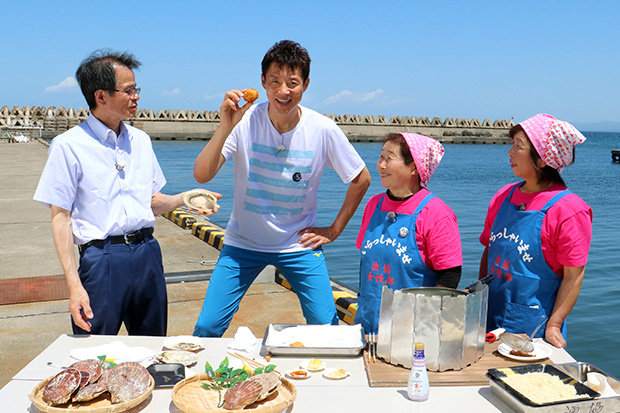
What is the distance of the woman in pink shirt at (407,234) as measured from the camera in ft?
10.5

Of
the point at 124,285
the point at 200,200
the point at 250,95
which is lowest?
the point at 124,285

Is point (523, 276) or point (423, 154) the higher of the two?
point (423, 154)

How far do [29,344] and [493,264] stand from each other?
4074mm

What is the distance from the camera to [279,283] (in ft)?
24.3

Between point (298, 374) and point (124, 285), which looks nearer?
point (298, 374)

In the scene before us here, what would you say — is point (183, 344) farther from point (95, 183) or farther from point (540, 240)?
point (540, 240)

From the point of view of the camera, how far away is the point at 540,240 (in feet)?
10.3

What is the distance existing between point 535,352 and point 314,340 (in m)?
1.05

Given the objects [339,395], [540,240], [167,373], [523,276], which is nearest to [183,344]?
[167,373]

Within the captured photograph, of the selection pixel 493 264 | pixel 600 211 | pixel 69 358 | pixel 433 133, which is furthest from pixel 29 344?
pixel 433 133

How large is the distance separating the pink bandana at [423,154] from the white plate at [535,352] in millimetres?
998

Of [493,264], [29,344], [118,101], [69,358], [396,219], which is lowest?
[29,344]

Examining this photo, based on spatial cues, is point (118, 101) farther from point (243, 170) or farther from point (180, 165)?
point (180, 165)

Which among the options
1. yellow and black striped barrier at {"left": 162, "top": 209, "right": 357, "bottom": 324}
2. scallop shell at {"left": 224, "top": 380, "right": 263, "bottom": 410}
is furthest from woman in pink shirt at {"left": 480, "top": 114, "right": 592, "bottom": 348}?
yellow and black striped barrier at {"left": 162, "top": 209, "right": 357, "bottom": 324}
